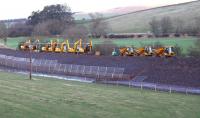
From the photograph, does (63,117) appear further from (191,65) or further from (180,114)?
(191,65)

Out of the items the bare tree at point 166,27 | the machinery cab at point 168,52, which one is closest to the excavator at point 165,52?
the machinery cab at point 168,52

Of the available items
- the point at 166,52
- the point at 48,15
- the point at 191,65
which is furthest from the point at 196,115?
the point at 48,15

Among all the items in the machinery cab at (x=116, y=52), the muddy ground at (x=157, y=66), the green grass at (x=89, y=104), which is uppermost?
the machinery cab at (x=116, y=52)

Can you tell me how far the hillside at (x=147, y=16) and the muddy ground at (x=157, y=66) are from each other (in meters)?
36.9

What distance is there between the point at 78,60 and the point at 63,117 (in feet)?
117

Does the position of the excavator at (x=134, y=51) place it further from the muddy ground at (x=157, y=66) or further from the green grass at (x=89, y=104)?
the green grass at (x=89, y=104)

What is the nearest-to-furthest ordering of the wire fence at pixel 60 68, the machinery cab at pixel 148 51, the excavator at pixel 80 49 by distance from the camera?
the wire fence at pixel 60 68
the machinery cab at pixel 148 51
the excavator at pixel 80 49

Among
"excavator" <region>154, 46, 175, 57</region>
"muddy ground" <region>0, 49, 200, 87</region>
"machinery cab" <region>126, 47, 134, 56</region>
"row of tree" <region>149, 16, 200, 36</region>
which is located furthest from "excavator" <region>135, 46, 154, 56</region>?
"row of tree" <region>149, 16, 200, 36</region>

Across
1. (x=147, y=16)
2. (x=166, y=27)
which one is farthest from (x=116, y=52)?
(x=147, y=16)

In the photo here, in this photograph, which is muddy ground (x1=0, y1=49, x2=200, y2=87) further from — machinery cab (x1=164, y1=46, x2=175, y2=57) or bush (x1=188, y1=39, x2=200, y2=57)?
bush (x1=188, y1=39, x2=200, y2=57)

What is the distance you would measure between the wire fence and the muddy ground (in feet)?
4.63

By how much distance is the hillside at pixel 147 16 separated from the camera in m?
94.4

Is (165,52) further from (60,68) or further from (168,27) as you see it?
(168,27)

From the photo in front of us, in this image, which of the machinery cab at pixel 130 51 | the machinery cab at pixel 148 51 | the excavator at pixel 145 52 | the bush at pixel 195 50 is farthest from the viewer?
the machinery cab at pixel 130 51
